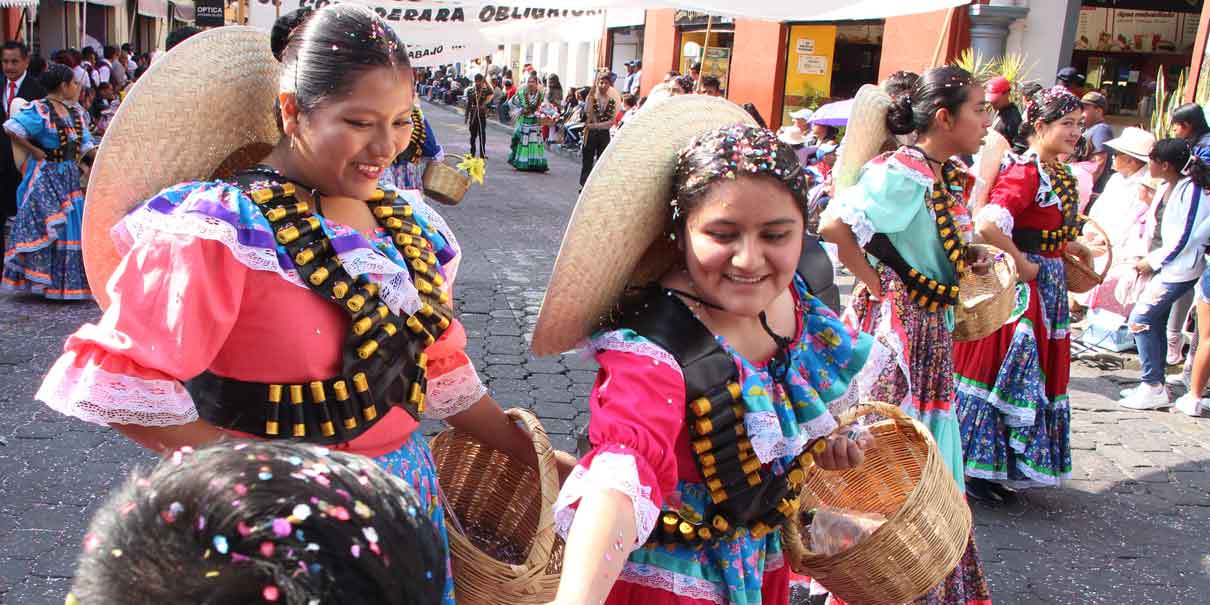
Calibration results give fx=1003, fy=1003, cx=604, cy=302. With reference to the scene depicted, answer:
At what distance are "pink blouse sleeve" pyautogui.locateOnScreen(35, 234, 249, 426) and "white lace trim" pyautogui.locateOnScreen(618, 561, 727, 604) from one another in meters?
0.85

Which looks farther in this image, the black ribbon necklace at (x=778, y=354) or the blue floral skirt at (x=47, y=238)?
the blue floral skirt at (x=47, y=238)

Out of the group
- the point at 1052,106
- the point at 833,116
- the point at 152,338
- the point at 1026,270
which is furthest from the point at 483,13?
the point at 152,338

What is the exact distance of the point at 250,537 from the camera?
0.72 metres

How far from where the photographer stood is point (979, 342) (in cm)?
453

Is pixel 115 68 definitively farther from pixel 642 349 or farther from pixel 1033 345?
pixel 642 349

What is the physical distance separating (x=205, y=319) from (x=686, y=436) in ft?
2.78

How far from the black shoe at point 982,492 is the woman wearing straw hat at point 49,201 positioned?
19.6ft

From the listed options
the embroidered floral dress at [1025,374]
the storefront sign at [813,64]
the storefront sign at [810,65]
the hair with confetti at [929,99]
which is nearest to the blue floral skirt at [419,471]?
the hair with confetti at [929,99]

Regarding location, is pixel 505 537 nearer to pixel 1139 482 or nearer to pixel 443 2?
pixel 1139 482

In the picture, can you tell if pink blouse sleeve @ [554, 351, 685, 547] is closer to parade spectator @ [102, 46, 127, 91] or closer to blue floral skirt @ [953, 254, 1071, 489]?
blue floral skirt @ [953, 254, 1071, 489]

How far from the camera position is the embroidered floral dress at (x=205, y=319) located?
1.46m

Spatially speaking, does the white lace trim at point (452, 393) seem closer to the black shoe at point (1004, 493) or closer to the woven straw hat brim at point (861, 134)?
the woven straw hat brim at point (861, 134)

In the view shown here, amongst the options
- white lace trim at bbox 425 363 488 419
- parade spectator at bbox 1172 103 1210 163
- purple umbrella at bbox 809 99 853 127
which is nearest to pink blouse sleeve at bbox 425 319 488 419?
white lace trim at bbox 425 363 488 419

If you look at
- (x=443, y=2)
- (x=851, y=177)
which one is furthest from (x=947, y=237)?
(x=443, y=2)
